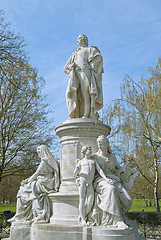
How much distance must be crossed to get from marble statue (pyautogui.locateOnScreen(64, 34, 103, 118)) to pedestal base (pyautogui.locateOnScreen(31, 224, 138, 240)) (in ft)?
10.4

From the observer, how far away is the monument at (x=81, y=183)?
241 inches

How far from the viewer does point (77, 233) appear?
6.08m

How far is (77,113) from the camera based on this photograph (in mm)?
8445

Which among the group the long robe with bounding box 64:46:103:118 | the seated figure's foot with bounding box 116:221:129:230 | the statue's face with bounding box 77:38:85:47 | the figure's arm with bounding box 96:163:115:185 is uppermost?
the statue's face with bounding box 77:38:85:47

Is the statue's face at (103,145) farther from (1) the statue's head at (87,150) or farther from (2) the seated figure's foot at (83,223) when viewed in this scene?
(2) the seated figure's foot at (83,223)

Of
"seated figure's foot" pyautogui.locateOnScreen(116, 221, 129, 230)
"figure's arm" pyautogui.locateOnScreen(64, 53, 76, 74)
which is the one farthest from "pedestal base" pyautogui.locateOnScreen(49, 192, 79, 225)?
"figure's arm" pyautogui.locateOnScreen(64, 53, 76, 74)

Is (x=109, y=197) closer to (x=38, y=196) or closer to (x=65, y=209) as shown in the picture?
(x=65, y=209)

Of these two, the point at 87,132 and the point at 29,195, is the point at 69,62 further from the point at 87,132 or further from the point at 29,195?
the point at 29,195

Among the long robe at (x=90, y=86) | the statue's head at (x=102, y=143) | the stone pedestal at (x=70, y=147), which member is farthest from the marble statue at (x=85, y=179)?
the long robe at (x=90, y=86)

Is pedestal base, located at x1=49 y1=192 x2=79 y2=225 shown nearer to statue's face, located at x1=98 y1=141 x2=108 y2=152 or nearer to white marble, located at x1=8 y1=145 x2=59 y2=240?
white marble, located at x1=8 y1=145 x2=59 y2=240

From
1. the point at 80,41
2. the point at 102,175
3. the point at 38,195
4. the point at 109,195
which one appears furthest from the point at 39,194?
the point at 80,41

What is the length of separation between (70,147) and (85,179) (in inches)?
48.9

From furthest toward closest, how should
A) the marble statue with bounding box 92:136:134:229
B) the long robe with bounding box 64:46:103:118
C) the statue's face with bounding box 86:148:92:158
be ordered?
1. the long robe with bounding box 64:46:103:118
2. the statue's face with bounding box 86:148:92:158
3. the marble statue with bounding box 92:136:134:229

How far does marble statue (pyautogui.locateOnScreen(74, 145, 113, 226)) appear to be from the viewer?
6.33 meters
